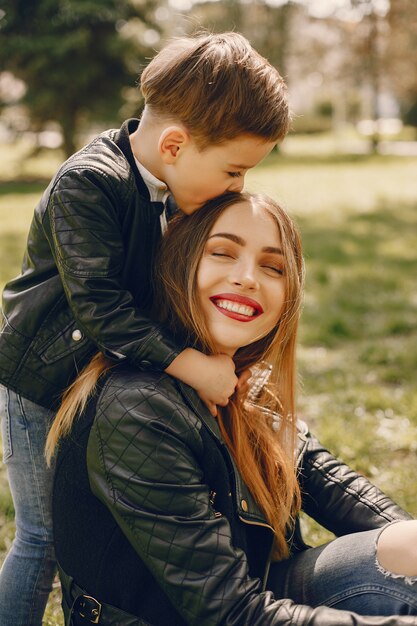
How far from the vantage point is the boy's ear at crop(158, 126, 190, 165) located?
2.43 m

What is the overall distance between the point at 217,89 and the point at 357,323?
Answer: 4217 mm

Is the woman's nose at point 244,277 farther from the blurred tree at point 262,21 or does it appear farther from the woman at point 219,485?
the blurred tree at point 262,21

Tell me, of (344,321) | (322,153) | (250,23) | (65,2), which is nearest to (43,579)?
(344,321)

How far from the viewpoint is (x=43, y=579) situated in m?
2.49

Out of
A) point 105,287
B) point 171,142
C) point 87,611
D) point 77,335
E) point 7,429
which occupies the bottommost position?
point 87,611

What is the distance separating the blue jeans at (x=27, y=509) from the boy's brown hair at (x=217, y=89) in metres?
1.02

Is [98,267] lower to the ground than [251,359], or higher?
higher

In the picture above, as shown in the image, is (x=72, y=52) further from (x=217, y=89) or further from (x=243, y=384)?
(x=243, y=384)

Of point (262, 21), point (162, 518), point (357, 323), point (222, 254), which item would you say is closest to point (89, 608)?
point (162, 518)

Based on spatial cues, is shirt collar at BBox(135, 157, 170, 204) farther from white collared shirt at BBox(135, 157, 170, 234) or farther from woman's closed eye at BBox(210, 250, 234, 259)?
woman's closed eye at BBox(210, 250, 234, 259)

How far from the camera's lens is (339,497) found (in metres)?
2.49

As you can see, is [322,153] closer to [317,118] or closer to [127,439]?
[317,118]

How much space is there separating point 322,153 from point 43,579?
81.2 feet

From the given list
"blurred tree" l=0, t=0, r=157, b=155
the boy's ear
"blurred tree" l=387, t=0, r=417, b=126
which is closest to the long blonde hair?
the boy's ear
